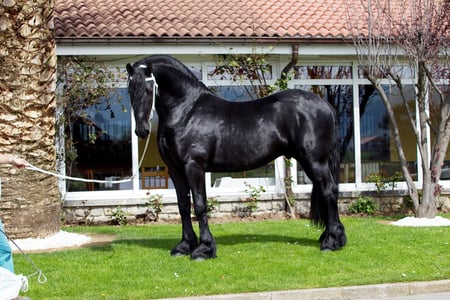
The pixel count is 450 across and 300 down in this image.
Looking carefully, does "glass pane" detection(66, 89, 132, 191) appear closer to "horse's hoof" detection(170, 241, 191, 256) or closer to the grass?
the grass

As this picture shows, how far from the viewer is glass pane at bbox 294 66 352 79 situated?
12562 millimetres

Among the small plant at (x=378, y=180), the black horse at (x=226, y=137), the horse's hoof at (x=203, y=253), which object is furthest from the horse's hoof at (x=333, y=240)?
the small plant at (x=378, y=180)

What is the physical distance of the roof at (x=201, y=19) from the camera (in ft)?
37.8

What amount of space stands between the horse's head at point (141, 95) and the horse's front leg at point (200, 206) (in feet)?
2.52

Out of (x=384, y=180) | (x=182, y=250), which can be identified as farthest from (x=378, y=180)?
(x=182, y=250)

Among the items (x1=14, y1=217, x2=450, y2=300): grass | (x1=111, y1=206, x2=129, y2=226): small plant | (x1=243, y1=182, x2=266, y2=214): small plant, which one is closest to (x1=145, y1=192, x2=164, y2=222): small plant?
(x1=111, y1=206, x2=129, y2=226): small plant

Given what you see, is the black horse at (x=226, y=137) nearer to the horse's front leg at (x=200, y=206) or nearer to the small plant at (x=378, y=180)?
the horse's front leg at (x=200, y=206)

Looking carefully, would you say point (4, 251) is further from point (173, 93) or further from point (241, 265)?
point (173, 93)

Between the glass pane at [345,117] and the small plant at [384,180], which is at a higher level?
the glass pane at [345,117]

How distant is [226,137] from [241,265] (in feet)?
5.35

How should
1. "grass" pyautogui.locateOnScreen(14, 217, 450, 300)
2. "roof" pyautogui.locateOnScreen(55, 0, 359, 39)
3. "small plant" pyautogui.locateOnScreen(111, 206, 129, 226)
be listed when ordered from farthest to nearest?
"roof" pyautogui.locateOnScreen(55, 0, 359, 39) < "small plant" pyautogui.locateOnScreen(111, 206, 129, 226) < "grass" pyautogui.locateOnScreen(14, 217, 450, 300)

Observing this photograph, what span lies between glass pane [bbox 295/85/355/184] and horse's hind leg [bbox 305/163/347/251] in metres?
5.12

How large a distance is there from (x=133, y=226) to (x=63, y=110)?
276cm

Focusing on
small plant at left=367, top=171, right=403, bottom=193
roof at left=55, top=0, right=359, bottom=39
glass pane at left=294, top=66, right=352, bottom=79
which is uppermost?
roof at left=55, top=0, right=359, bottom=39
